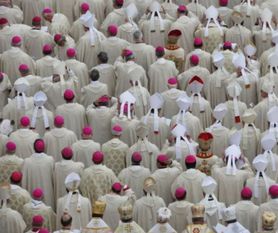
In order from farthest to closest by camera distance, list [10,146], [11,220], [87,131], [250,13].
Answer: [250,13] → [87,131] → [10,146] → [11,220]

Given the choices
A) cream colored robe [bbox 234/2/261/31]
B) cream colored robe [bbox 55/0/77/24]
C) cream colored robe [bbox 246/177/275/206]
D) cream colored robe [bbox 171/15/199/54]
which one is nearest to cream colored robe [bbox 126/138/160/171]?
cream colored robe [bbox 246/177/275/206]

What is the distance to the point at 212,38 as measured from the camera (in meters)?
29.6

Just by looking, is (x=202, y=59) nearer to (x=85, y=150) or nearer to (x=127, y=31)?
(x=127, y=31)

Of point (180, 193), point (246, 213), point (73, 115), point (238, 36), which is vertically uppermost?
point (238, 36)

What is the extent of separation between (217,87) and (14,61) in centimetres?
382

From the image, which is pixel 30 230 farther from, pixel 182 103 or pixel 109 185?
pixel 182 103

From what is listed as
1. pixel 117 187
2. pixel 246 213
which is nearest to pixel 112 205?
pixel 117 187

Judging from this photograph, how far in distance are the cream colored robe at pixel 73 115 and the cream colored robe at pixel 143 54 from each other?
1.99 m

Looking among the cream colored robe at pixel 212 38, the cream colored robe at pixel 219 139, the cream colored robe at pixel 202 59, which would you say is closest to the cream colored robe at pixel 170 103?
the cream colored robe at pixel 202 59

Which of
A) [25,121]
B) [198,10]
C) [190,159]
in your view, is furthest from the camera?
[198,10]

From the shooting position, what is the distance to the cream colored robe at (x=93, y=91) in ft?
92.6

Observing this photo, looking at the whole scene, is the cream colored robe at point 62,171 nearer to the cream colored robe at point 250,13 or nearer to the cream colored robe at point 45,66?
the cream colored robe at point 45,66

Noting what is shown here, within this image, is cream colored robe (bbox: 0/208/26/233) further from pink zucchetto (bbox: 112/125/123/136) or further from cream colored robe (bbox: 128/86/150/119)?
cream colored robe (bbox: 128/86/150/119)

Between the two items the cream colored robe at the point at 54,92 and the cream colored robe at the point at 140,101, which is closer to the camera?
the cream colored robe at the point at 140,101
